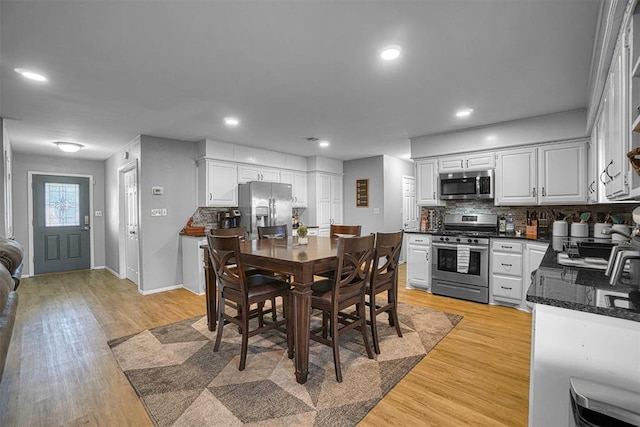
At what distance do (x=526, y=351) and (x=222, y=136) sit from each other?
14.9 ft

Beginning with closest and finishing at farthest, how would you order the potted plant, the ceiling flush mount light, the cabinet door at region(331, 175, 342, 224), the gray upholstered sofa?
the gray upholstered sofa → the potted plant → the ceiling flush mount light → the cabinet door at region(331, 175, 342, 224)

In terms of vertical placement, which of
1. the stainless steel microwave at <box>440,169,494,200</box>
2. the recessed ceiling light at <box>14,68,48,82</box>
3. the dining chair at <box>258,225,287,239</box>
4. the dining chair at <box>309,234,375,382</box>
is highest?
the recessed ceiling light at <box>14,68,48,82</box>

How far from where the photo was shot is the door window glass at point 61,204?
20.0ft

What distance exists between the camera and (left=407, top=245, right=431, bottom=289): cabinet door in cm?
454

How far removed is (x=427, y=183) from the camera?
4.79 metres

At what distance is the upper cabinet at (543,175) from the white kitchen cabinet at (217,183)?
404 cm

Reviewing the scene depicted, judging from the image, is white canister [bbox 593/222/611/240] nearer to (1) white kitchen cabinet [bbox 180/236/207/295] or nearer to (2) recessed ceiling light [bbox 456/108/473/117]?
(2) recessed ceiling light [bbox 456/108/473/117]

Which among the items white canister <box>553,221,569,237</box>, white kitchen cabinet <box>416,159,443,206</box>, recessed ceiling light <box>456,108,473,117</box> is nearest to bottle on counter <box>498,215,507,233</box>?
white canister <box>553,221,569,237</box>

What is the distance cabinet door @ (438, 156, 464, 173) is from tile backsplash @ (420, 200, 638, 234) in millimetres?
544

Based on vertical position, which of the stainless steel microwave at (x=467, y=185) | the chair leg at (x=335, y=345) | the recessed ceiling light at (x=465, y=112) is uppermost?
the recessed ceiling light at (x=465, y=112)

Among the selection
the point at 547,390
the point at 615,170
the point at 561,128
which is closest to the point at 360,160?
the point at 561,128

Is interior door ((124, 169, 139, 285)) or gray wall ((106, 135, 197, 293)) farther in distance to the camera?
interior door ((124, 169, 139, 285))

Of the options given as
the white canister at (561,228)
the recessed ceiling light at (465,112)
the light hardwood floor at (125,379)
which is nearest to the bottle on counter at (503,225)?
the white canister at (561,228)

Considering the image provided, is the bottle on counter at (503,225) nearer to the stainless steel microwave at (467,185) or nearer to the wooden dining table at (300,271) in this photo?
the stainless steel microwave at (467,185)
